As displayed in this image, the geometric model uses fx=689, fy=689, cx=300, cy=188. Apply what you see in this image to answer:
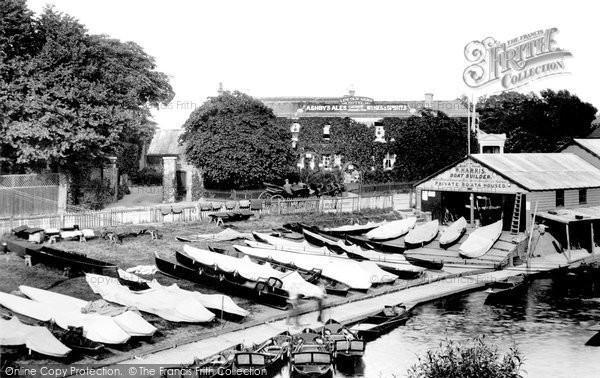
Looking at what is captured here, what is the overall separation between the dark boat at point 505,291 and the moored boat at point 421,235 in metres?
9.73

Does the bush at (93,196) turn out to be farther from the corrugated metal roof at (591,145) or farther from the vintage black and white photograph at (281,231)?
the corrugated metal roof at (591,145)

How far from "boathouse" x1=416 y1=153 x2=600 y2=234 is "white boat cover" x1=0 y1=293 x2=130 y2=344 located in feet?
99.9

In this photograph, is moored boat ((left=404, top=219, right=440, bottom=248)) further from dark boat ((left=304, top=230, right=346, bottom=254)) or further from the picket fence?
the picket fence

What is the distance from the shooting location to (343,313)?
30375mm

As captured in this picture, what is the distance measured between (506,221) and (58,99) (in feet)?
110

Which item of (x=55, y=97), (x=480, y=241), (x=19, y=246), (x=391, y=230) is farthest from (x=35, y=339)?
(x=55, y=97)

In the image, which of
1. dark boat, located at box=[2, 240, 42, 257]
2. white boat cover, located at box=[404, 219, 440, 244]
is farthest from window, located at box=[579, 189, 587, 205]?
dark boat, located at box=[2, 240, 42, 257]

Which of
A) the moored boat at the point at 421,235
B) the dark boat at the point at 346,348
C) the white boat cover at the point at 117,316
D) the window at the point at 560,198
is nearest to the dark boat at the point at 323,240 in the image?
the moored boat at the point at 421,235

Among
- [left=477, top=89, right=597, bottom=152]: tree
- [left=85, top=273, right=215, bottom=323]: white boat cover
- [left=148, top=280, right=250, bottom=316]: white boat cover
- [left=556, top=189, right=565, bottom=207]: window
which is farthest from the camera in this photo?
[left=477, top=89, right=597, bottom=152]: tree

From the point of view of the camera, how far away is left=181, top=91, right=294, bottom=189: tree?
58906 millimetres

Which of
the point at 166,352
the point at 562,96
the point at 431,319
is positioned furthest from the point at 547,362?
the point at 562,96

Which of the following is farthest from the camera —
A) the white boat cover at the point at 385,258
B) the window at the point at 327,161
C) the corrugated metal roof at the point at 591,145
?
the window at the point at 327,161

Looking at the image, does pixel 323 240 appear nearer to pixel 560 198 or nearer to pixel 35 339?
pixel 560 198

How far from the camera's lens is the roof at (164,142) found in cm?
8156
